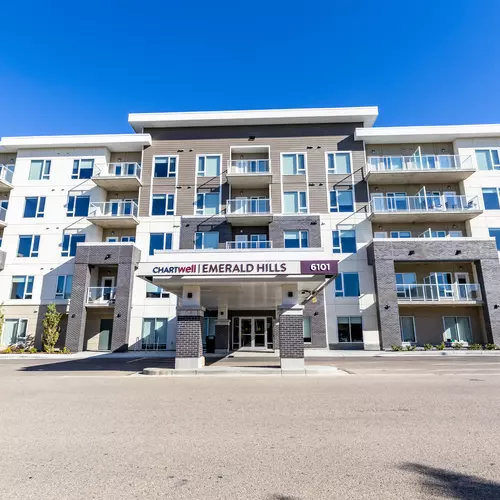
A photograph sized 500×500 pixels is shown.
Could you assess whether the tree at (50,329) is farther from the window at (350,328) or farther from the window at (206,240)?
the window at (350,328)

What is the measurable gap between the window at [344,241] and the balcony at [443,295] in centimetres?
450

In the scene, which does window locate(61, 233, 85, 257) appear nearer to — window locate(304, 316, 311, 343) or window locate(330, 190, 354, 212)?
window locate(304, 316, 311, 343)

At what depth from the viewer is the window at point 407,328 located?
81.3ft

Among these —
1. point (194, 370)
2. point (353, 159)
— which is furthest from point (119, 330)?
point (353, 159)

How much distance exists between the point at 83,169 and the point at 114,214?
477 centimetres

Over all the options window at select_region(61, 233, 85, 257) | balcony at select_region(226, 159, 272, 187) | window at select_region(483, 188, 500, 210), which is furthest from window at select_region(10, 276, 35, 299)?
window at select_region(483, 188, 500, 210)

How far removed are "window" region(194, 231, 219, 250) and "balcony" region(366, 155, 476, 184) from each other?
12216mm

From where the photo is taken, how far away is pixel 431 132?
89.6 ft

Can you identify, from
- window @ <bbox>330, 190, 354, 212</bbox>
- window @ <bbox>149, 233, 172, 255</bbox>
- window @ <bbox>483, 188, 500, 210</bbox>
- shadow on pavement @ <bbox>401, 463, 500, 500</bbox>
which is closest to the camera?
shadow on pavement @ <bbox>401, 463, 500, 500</bbox>

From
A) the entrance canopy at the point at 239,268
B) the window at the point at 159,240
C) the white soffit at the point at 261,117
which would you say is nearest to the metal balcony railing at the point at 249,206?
the window at the point at 159,240

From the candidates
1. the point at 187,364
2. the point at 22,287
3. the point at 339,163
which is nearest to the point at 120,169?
the point at 22,287

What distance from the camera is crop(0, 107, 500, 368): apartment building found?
24422 millimetres

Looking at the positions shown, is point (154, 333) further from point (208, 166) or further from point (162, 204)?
point (208, 166)

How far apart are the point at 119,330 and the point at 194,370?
13211 mm
